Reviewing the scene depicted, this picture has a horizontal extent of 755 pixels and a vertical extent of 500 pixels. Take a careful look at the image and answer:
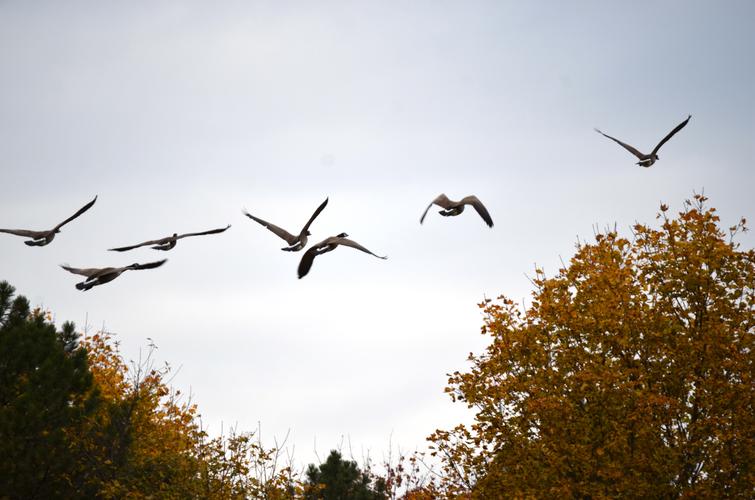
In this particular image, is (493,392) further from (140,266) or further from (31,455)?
(31,455)

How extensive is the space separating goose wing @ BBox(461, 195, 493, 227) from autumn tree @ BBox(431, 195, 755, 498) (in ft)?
17.5

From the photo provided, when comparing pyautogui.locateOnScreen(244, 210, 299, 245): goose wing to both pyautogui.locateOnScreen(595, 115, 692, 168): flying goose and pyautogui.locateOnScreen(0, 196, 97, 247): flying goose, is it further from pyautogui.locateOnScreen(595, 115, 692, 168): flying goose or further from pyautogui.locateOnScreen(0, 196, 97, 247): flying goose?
pyautogui.locateOnScreen(595, 115, 692, 168): flying goose

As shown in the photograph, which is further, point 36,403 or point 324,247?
point 36,403

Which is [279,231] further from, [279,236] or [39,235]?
[39,235]

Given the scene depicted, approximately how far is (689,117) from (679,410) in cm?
717

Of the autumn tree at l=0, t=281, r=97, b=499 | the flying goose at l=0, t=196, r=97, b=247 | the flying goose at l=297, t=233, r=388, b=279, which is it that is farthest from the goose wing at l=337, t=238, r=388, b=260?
the autumn tree at l=0, t=281, r=97, b=499

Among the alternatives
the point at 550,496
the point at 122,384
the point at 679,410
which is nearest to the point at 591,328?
the point at 679,410

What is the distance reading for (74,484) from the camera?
24.5 metres

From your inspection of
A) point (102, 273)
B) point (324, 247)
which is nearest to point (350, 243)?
point (324, 247)

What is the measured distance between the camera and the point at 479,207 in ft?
60.8

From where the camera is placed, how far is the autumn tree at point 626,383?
20359 mm

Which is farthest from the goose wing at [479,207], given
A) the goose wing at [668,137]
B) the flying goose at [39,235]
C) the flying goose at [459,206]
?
the flying goose at [39,235]

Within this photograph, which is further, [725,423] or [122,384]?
[122,384]

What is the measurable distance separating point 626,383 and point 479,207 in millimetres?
5965
